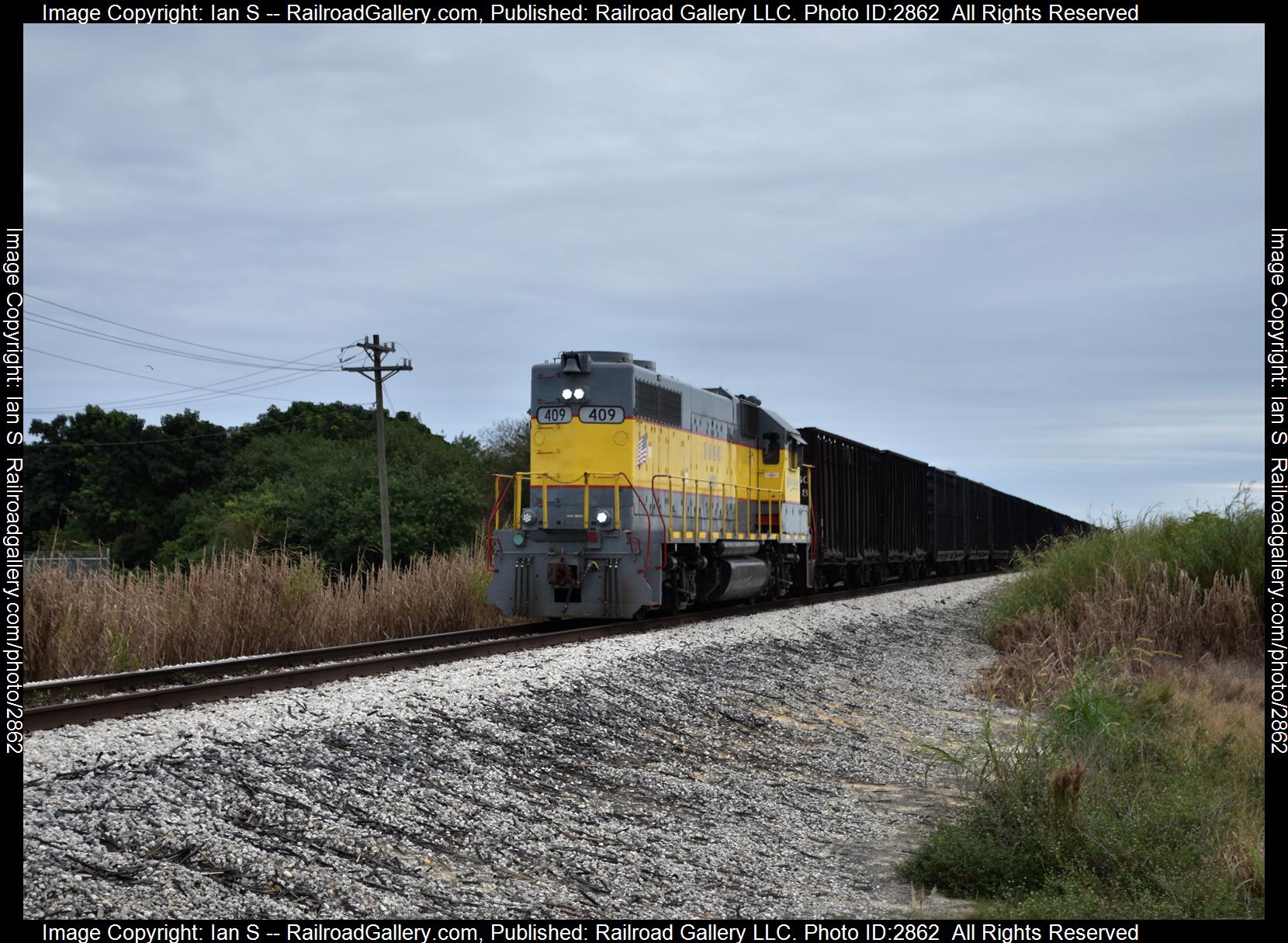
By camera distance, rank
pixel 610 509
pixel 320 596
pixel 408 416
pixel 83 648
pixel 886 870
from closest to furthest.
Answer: pixel 886 870, pixel 83 648, pixel 320 596, pixel 610 509, pixel 408 416

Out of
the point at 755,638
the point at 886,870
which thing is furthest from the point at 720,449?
the point at 886,870

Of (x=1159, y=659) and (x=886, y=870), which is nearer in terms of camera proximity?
(x=886, y=870)

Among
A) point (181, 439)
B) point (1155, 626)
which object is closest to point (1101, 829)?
point (1155, 626)

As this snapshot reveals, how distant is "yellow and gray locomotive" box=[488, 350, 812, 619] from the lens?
14.5 metres

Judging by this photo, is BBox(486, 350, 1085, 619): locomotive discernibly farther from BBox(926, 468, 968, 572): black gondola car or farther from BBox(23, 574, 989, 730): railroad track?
BBox(926, 468, 968, 572): black gondola car

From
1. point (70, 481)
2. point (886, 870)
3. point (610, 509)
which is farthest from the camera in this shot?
point (70, 481)

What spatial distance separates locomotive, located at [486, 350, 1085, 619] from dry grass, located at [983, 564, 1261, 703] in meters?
4.47

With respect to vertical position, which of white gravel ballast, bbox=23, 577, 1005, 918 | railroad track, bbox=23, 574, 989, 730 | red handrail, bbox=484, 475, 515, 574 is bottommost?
white gravel ballast, bbox=23, 577, 1005, 918

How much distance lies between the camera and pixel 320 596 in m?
13.0

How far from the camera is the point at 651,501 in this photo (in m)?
15.1

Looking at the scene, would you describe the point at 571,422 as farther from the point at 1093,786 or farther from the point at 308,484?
the point at 308,484

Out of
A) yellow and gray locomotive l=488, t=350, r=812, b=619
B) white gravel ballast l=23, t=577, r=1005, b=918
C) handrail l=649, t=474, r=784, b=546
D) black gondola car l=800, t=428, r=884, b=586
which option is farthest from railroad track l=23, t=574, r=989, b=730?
black gondola car l=800, t=428, r=884, b=586

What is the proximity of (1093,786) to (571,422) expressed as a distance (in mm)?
9469

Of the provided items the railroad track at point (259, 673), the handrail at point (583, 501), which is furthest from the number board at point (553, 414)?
the railroad track at point (259, 673)
